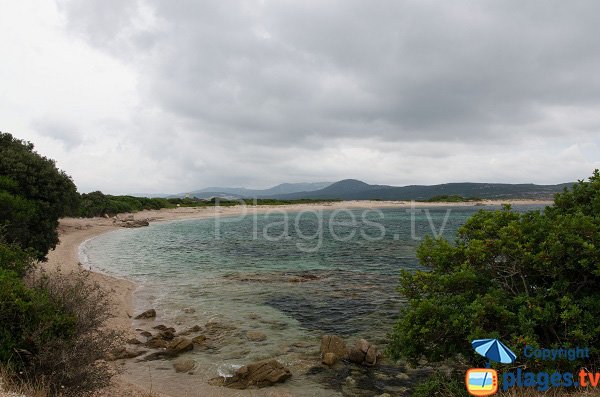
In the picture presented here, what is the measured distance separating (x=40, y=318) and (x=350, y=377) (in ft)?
30.9

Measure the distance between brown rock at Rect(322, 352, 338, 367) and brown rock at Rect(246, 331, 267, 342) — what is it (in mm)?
3648

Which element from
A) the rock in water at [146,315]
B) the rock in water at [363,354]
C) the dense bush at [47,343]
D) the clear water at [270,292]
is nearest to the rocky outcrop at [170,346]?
the clear water at [270,292]

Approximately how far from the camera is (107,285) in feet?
78.8

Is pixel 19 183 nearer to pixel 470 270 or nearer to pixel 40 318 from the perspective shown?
pixel 40 318

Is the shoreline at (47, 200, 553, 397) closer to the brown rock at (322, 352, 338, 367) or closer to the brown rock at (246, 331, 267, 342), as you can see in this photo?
the brown rock at (322, 352, 338, 367)

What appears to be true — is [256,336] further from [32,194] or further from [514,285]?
[32,194]

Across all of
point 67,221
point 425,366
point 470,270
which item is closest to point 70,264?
point 425,366

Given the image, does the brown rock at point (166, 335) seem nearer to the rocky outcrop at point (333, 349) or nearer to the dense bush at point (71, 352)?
the rocky outcrop at point (333, 349)

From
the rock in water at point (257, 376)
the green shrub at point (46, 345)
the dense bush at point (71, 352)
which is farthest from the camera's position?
the rock in water at point (257, 376)

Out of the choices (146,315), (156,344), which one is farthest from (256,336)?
(146,315)

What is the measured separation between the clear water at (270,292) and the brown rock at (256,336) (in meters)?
0.29

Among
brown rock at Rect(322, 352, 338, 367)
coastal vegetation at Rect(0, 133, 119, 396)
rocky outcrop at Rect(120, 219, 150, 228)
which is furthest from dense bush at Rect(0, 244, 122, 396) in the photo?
rocky outcrop at Rect(120, 219, 150, 228)

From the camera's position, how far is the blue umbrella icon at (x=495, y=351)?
6.40m

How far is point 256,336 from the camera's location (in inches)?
632
